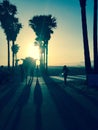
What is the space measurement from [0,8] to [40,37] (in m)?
20.1

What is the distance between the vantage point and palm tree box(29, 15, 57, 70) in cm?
8075

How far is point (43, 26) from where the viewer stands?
3179 inches

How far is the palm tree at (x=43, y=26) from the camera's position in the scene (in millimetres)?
80750

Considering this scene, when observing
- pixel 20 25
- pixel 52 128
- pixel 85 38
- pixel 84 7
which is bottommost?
pixel 52 128

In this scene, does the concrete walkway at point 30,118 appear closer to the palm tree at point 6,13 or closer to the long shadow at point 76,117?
the long shadow at point 76,117

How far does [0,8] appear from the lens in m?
65.9

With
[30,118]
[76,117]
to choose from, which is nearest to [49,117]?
[30,118]

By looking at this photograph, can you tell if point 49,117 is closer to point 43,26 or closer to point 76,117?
point 76,117

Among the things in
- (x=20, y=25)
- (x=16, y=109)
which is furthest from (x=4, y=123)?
(x=20, y=25)

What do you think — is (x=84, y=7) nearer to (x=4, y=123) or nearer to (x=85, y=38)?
(x=85, y=38)

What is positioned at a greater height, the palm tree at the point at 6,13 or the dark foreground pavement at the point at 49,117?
the palm tree at the point at 6,13

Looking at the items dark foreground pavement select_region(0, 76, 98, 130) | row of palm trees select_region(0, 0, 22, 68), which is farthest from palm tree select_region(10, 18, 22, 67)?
dark foreground pavement select_region(0, 76, 98, 130)

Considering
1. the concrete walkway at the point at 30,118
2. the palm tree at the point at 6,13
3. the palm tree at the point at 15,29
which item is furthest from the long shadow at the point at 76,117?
the palm tree at the point at 15,29

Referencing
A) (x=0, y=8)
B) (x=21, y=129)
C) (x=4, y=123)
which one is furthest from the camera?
(x=0, y=8)
